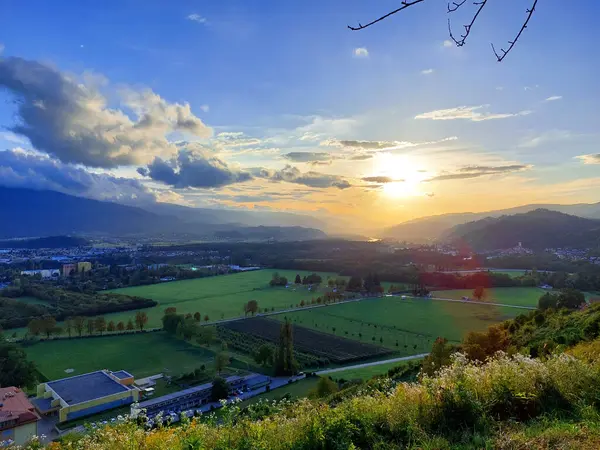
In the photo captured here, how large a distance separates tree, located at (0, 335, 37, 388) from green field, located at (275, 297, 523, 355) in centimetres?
2370

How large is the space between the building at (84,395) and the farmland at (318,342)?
13.9 meters

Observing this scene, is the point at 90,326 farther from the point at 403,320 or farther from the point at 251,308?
the point at 403,320

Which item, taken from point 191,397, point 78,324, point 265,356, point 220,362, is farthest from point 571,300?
point 78,324

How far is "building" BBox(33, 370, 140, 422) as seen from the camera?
21.0 meters

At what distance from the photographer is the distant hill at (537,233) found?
11231 centimetres

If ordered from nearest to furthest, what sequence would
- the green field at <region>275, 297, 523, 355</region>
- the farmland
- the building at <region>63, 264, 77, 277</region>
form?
1. the farmland
2. the green field at <region>275, 297, 523, 355</region>
3. the building at <region>63, 264, 77, 277</region>

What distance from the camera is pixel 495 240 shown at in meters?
130

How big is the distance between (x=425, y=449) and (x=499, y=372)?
6.30ft

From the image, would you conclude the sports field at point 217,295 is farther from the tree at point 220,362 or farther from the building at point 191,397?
the building at point 191,397

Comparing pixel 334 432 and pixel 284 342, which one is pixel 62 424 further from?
pixel 334 432

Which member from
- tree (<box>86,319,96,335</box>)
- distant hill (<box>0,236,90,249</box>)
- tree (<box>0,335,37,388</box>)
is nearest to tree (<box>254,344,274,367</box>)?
tree (<box>0,335,37,388</box>)

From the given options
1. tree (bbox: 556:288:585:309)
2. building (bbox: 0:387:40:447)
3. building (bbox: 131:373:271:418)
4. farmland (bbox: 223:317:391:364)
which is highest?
tree (bbox: 556:288:585:309)

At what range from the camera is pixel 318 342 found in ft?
115

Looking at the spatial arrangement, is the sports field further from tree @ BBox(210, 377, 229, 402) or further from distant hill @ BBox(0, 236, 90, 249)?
distant hill @ BBox(0, 236, 90, 249)
